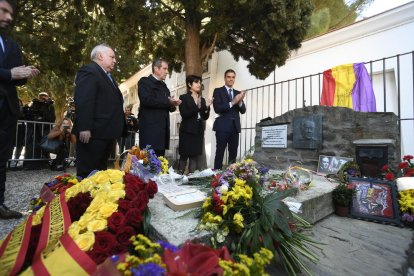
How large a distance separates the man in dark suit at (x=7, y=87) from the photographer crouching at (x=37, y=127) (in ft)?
13.7

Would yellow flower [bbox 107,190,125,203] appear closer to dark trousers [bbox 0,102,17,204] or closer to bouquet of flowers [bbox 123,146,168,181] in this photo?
bouquet of flowers [bbox 123,146,168,181]

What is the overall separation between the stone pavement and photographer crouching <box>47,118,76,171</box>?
2.95 meters

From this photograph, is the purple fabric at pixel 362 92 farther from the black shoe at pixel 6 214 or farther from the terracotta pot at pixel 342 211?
the black shoe at pixel 6 214

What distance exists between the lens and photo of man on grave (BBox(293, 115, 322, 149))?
409 cm

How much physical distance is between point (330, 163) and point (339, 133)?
1.51ft

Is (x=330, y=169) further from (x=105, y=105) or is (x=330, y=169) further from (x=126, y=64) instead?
(x=126, y=64)

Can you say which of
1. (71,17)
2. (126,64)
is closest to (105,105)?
(71,17)

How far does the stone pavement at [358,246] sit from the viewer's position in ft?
5.27

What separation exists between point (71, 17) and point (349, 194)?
7021 mm

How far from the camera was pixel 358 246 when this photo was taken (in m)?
1.95

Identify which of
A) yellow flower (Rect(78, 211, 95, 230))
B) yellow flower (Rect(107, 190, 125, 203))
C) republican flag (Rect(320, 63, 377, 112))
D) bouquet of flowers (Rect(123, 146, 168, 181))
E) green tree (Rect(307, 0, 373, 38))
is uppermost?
green tree (Rect(307, 0, 373, 38))

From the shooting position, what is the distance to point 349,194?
8.82 feet

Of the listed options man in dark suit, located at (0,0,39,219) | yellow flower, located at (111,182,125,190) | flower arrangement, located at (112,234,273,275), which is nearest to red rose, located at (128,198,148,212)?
yellow flower, located at (111,182,125,190)

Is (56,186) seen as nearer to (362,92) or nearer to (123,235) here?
(123,235)
